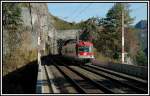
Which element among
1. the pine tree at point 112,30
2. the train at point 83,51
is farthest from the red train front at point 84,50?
the pine tree at point 112,30

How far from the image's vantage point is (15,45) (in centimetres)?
6006

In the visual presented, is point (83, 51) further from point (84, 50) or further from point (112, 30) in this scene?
point (112, 30)

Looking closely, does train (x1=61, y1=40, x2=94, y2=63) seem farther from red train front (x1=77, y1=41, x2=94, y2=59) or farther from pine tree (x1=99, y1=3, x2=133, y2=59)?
pine tree (x1=99, y1=3, x2=133, y2=59)

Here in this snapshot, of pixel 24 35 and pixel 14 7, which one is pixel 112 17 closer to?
pixel 14 7

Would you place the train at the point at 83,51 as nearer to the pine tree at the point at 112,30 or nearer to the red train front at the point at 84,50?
the red train front at the point at 84,50

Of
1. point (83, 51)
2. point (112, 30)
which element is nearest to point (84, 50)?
point (83, 51)

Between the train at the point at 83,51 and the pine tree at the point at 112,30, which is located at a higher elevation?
the pine tree at the point at 112,30

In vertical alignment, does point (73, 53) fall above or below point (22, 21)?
below

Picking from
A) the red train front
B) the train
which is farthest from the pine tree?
the red train front

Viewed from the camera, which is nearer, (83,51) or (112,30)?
(83,51)

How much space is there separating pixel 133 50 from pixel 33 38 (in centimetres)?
4220

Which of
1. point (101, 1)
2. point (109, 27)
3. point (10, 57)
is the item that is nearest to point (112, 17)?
point (109, 27)

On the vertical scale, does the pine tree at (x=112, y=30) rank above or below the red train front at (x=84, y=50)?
above

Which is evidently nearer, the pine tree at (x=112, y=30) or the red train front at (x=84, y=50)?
the red train front at (x=84, y=50)
